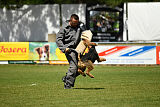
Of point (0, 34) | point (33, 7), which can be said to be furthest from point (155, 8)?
point (0, 34)

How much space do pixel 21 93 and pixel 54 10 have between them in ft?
84.1

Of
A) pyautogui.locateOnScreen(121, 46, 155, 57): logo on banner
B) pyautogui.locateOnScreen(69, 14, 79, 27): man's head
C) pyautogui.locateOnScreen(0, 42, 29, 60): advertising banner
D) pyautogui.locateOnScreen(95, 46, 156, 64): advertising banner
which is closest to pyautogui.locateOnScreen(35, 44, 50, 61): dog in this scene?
pyautogui.locateOnScreen(0, 42, 29, 60): advertising banner

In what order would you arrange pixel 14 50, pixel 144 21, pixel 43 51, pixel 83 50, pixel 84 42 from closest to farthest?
pixel 84 42 → pixel 83 50 → pixel 43 51 → pixel 14 50 → pixel 144 21

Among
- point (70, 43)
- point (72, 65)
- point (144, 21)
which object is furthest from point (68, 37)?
point (144, 21)

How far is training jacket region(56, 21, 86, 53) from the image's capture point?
11008 millimetres

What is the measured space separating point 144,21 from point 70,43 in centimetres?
2301

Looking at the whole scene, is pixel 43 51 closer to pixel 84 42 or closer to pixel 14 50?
pixel 14 50

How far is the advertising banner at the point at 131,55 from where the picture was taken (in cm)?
2214

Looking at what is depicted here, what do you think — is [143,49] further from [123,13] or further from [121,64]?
[123,13]

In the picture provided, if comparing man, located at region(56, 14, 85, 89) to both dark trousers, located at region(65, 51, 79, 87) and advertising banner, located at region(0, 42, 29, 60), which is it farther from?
advertising banner, located at region(0, 42, 29, 60)

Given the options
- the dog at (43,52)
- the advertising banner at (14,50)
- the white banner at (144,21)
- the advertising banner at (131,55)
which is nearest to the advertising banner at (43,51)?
the dog at (43,52)

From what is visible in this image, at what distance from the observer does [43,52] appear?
75.8 ft

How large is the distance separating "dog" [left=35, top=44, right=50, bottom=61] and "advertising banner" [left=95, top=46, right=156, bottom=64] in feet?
9.66

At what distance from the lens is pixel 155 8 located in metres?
33.0
